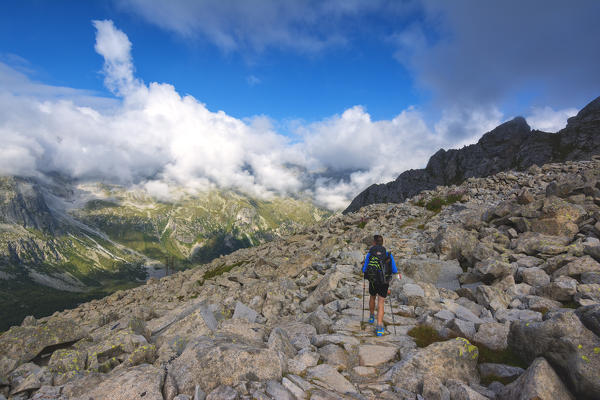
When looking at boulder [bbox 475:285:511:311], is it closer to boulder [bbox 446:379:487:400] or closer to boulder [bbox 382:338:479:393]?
boulder [bbox 382:338:479:393]

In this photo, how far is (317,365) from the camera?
8.80 meters

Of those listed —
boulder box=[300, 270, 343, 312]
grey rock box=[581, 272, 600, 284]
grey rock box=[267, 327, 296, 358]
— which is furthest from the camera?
boulder box=[300, 270, 343, 312]

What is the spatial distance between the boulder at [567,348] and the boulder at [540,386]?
0.31m

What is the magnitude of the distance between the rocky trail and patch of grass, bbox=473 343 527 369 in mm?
41

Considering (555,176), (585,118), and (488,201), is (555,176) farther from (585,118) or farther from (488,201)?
(585,118)

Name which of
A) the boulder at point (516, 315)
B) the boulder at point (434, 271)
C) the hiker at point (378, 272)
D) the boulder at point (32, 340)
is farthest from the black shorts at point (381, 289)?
the boulder at point (32, 340)

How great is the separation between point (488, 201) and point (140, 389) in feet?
143

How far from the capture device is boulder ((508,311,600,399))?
5898 millimetres

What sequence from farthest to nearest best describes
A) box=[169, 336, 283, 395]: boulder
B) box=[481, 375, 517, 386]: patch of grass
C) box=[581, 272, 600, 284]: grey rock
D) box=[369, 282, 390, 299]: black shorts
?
box=[369, 282, 390, 299]: black shorts, box=[581, 272, 600, 284]: grey rock, box=[481, 375, 517, 386]: patch of grass, box=[169, 336, 283, 395]: boulder

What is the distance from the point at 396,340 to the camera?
421 inches

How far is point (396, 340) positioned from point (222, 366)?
6.57m

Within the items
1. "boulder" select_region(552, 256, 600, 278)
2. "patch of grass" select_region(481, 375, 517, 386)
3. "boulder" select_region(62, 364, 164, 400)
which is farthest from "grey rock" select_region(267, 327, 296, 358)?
"boulder" select_region(552, 256, 600, 278)

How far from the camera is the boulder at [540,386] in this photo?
19.1ft

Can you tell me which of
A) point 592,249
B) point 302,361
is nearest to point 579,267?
point 592,249
